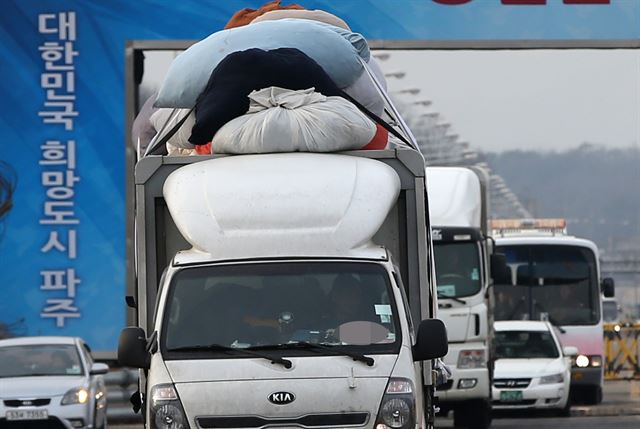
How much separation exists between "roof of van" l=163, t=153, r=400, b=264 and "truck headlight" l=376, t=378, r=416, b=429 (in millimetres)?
920

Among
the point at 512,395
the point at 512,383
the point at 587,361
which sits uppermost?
the point at 512,383

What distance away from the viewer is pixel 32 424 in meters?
21.5

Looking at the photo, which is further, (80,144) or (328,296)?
(80,144)

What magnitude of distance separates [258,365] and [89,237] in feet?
52.5

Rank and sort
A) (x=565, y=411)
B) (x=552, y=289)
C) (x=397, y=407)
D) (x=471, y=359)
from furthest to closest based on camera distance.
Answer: (x=552, y=289) → (x=565, y=411) → (x=471, y=359) → (x=397, y=407)

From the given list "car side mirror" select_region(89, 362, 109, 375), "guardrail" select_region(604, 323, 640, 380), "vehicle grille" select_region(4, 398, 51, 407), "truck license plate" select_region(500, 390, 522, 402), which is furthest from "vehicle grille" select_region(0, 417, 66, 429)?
"guardrail" select_region(604, 323, 640, 380)

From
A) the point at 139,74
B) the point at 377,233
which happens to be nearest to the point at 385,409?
the point at 377,233

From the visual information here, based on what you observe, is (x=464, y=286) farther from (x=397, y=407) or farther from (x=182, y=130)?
(x=397, y=407)

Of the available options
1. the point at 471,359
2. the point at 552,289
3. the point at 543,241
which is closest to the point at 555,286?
the point at 552,289

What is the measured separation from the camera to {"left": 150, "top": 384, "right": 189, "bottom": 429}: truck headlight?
10.7 meters

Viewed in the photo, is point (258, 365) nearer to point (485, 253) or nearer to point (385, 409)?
point (385, 409)

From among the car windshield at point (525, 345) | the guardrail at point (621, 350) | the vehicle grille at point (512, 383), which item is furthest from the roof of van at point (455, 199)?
the guardrail at point (621, 350)

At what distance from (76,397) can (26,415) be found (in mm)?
673

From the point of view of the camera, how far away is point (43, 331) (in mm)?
26500
